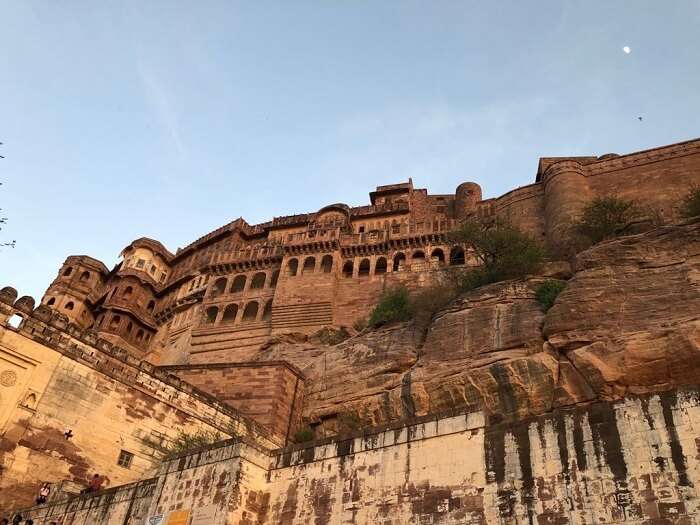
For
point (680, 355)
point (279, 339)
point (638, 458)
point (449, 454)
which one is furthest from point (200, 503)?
point (279, 339)

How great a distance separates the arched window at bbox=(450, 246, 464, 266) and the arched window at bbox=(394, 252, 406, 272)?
288 cm

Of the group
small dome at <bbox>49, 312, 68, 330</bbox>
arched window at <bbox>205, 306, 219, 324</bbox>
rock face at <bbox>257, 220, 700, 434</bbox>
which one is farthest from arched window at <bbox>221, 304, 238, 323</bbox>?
small dome at <bbox>49, 312, 68, 330</bbox>

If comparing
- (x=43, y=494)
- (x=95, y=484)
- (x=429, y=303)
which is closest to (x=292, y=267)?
(x=429, y=303)

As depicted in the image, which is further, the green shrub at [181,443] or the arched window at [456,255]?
the arched window at [456,255]

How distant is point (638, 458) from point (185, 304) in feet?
121

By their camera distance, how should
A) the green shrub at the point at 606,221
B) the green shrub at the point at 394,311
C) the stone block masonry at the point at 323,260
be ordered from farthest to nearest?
the stone block masonry at the point at 323,260 < the green shrub at the point at 606,221 < the green shrub at the point at 394,311

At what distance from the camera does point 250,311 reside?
37.3 metres

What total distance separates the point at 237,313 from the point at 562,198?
65.2 ft

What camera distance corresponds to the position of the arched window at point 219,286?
39584 millimetres

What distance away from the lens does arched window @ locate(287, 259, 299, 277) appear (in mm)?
37500

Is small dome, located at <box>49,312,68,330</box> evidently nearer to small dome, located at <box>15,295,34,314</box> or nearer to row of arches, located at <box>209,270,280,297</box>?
small dome, located at <box>15,295,34,314</box>

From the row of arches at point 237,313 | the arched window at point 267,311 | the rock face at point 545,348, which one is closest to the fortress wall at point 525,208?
the rock face at point 545,348

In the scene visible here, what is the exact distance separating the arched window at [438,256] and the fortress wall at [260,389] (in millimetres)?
14694

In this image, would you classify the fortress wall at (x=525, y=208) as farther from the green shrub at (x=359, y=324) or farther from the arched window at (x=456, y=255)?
the green shrub at (x=359, y=324)
